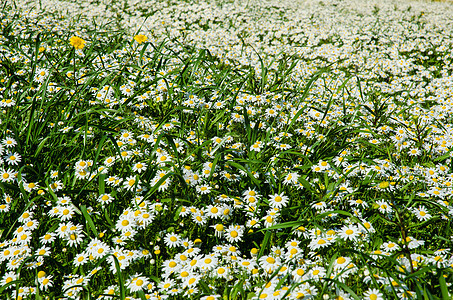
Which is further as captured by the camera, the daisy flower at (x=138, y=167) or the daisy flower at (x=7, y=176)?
the daisy flower at (x=138, y=167)

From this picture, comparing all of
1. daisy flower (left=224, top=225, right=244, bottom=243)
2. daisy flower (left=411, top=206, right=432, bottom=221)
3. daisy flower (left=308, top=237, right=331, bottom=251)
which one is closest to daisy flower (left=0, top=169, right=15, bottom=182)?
daisy flower (left=224, top=225, right=244, bottom=243)

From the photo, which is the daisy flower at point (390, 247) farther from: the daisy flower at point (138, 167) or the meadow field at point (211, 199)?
the daisy flower at point (138, 167)

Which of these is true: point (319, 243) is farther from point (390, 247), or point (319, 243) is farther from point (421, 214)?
point (421, 214)

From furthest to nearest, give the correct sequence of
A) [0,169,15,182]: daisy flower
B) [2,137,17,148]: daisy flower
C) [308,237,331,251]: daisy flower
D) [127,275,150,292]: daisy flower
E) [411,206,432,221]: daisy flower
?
[2,137,17,148]: daisy flower
[0,169,15,182]: daisy flower
[411,206,432,221]: daisy flower
[308,237,331,251]: daisy flower
[127,275,150,292]: daisy flower

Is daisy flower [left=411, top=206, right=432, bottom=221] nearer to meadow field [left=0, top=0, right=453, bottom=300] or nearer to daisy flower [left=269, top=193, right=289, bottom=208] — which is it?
meadow field [left=0, top=0, right=453, bottom=300]

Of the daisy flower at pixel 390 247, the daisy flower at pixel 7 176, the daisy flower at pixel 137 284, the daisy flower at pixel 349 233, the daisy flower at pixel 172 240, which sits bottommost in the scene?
the daisy flower at pixel 390 247

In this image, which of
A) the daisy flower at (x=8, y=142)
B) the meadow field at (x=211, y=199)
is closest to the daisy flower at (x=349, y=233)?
the meadow field at (x=211, y=199)

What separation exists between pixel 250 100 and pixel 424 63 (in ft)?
17.8

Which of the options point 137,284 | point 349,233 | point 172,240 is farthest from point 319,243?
point 137,284

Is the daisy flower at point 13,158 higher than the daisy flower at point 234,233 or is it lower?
higher

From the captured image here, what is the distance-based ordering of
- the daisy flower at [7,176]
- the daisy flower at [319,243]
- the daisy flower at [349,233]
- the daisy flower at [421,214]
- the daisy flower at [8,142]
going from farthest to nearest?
the daisy flower at [8,142]
the daisy flower at [7,176]
the daisy flower at [421,214]
the daisy flower at [349,233]
the daisy flower at [319,243]

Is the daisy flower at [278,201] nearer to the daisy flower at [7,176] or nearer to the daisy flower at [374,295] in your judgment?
A: the daisy flower at [374,295]

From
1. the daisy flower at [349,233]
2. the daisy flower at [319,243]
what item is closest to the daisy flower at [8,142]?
the daisy flower at [319,243]

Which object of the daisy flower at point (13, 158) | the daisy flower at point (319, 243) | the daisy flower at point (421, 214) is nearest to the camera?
the daisy flower at point (319, 243)
